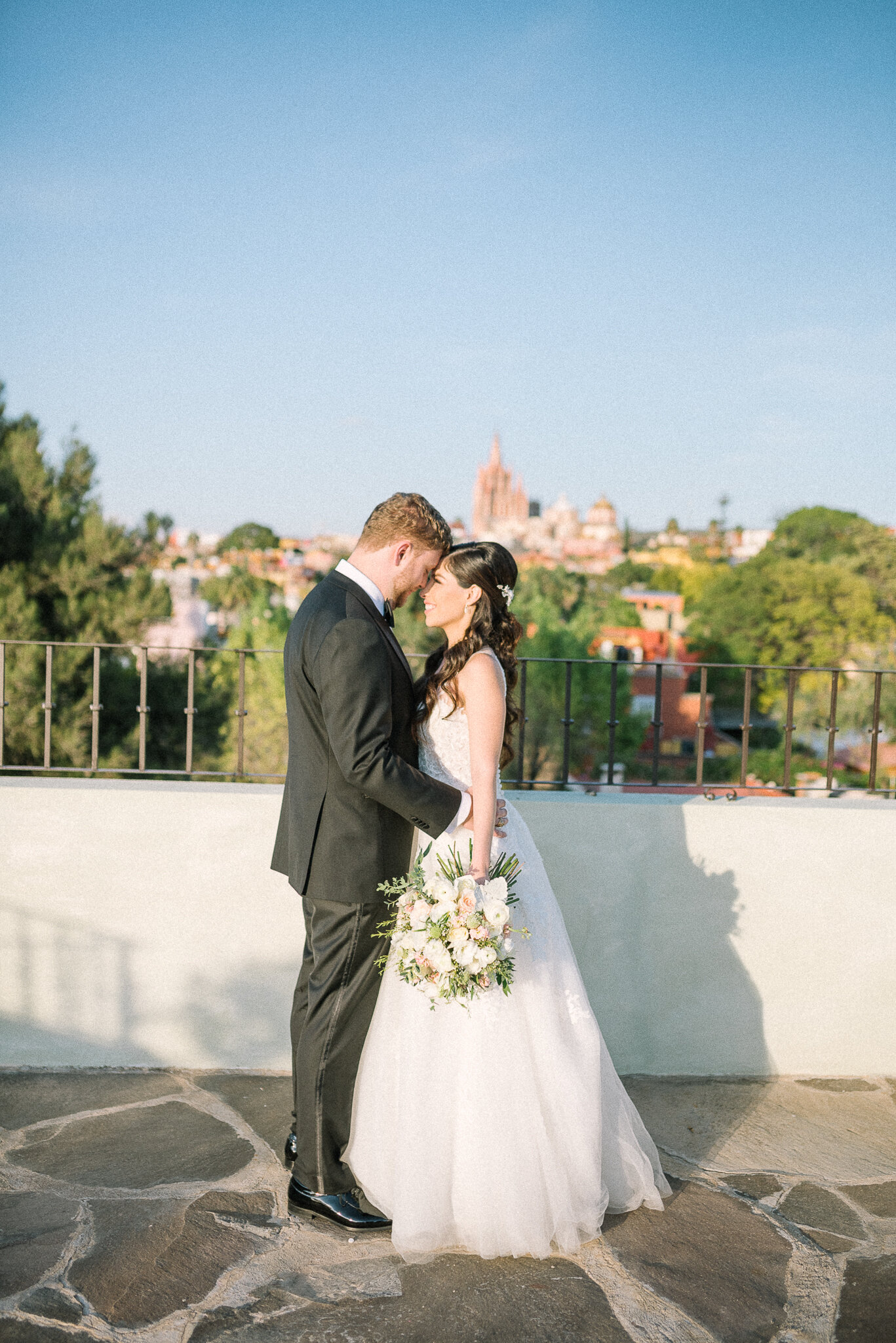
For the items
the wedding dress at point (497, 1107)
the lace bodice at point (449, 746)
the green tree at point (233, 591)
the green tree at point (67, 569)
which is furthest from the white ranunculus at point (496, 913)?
the green tree at point (233, 591)

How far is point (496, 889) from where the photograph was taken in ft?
8.08

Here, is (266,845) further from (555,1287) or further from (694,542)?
(694,542)

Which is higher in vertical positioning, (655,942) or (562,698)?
(655,942)

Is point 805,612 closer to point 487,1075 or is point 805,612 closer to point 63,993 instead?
point 63,993

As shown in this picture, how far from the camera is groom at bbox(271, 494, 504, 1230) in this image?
8.33 ft

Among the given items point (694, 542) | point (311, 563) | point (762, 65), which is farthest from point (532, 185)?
point (694, 542)

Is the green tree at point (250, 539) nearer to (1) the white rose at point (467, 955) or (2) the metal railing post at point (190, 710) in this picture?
(2) the metal railing post at point (190, 710)

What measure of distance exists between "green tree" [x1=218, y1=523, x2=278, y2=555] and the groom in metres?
83.1

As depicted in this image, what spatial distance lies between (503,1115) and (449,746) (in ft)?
3.05

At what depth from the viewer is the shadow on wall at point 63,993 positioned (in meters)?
3.51

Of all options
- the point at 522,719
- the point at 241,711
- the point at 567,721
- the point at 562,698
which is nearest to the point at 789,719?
the point at 567,721

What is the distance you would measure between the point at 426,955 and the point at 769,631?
54.5 metres

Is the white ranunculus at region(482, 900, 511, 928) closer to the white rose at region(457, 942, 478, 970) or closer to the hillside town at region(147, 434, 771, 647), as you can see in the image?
the white rose at region(457, 942, 478, 970)

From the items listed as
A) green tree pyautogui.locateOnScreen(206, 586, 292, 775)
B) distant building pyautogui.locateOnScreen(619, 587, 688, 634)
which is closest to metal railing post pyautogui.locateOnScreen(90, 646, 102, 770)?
green tree pyautogui.locateOnScreen(206, 586, 292, 775)
